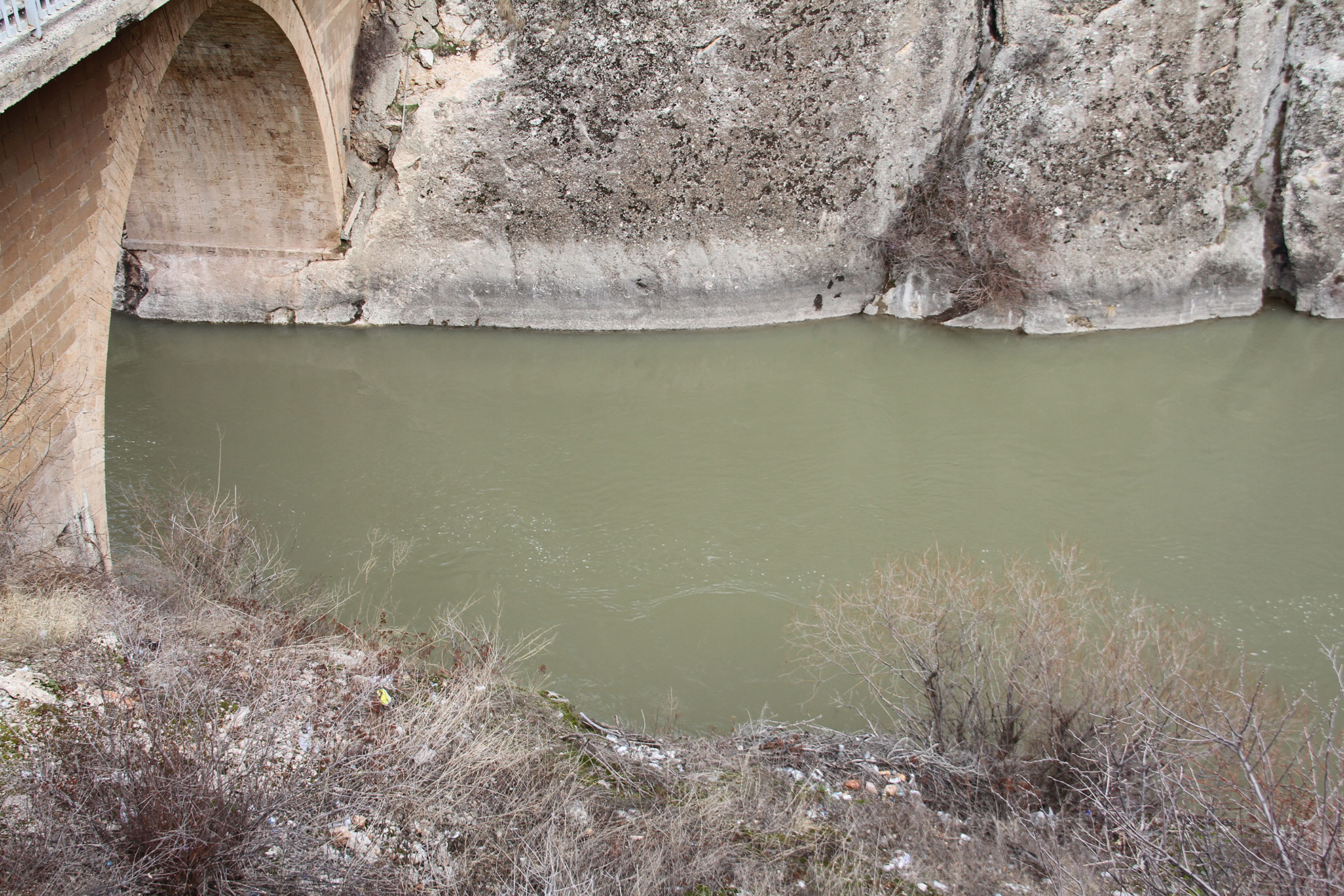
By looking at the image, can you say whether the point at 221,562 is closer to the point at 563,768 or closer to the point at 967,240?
the point at 563,768

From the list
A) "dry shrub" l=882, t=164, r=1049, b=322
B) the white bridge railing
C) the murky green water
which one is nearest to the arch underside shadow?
the murky green water

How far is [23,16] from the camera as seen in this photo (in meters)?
4.17

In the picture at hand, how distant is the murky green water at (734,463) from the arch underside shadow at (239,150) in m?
1.04

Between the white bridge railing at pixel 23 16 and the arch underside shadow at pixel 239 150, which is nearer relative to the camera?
the white bridge railing at pixel 23 16

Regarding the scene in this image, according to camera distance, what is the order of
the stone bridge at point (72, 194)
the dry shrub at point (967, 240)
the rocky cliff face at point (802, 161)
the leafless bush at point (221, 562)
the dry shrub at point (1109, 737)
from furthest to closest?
the dry shrub at point (967, 240) → the rocky cliff face at point (802, 161) → the leafless bush at point (221, 562) → the stone bridge at point (72, 194) → the dry shrub at point (1109, 737)

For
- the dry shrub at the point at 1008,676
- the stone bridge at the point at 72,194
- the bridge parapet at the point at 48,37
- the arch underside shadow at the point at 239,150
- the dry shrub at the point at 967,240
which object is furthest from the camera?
the dry shrub at the point at 967,240

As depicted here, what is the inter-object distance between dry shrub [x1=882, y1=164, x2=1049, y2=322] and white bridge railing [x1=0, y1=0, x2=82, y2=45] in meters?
7.81

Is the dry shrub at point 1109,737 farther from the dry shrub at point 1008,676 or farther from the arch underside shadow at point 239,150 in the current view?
the arch underside shadow at point 239,150

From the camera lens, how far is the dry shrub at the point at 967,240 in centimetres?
981

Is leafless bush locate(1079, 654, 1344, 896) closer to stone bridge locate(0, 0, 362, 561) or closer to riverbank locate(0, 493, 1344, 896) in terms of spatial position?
riverbank locate(0, 493, 1344, 896)

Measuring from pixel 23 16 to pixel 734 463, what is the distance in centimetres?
556

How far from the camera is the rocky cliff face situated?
30.8 feet

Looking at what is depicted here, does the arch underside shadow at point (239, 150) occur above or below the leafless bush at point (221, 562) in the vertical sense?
above

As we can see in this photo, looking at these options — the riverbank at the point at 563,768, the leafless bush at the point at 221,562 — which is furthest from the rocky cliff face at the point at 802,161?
the riverbank at the point at 563,768
